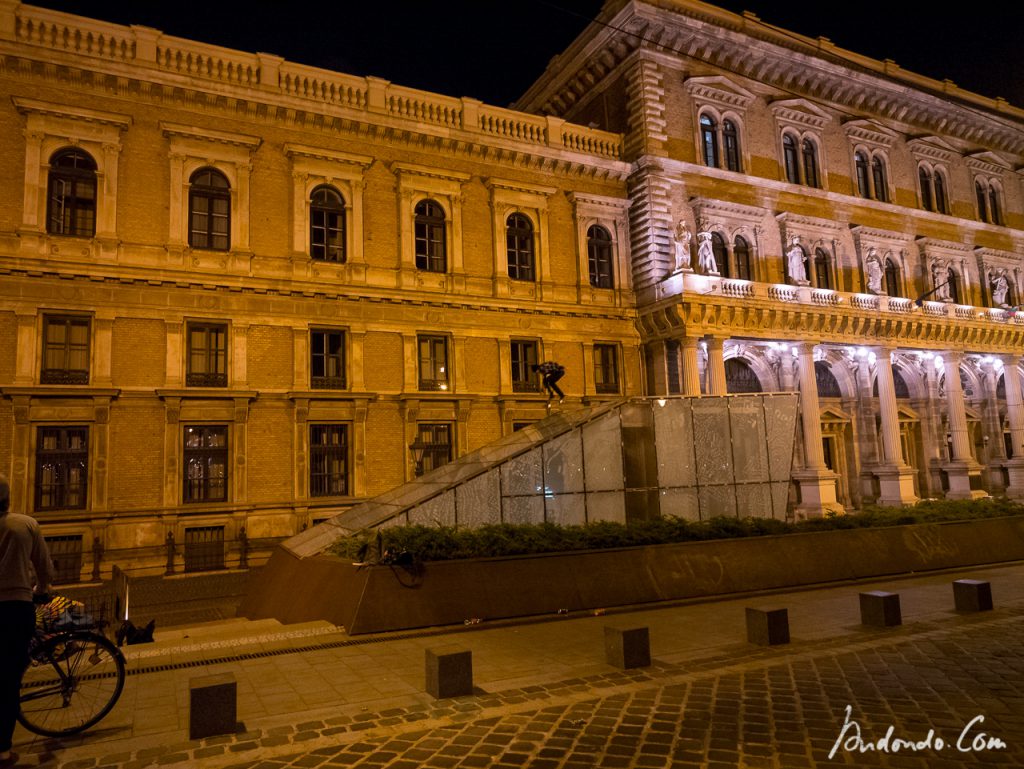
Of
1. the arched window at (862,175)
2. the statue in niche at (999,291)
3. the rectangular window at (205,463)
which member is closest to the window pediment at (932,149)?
the arched window at (862,175)

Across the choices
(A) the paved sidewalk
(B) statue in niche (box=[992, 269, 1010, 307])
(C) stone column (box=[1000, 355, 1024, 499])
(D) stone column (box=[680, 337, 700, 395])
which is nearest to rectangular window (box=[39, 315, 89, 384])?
(A) the paved sidewalk

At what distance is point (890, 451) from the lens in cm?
3009

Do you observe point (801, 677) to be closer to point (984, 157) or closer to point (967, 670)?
Result: point (967, 670)

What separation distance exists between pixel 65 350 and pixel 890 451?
2967cm

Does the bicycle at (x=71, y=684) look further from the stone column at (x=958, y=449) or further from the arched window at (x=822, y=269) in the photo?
the stone column at (x=958, y=449)

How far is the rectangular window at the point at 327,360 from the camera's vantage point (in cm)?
2266

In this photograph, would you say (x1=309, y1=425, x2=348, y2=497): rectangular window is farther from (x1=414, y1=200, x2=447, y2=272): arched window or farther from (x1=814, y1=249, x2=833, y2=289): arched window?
(x1=814, y1=249, x2=833, y2=289): arched window

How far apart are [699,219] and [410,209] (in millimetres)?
11503

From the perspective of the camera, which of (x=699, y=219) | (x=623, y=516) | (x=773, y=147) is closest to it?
(x=623, y=516)

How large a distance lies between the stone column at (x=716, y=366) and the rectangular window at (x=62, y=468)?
19641 mm

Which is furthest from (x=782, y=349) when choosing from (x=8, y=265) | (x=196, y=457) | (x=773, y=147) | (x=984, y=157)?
(x=8, y=265)

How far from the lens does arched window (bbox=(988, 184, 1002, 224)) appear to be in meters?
37.9

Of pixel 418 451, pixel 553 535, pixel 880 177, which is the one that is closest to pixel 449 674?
pixel 553 535

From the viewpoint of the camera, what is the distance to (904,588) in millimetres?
13539
